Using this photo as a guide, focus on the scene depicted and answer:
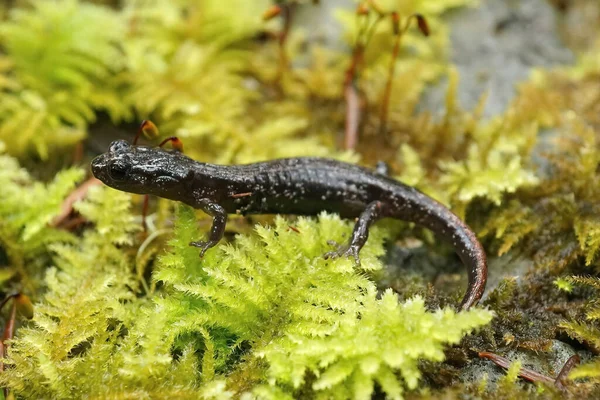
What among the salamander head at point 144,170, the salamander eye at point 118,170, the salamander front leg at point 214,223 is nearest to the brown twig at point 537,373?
the salamander front leg at point 214,223

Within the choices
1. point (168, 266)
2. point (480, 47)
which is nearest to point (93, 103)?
point (168, 266)

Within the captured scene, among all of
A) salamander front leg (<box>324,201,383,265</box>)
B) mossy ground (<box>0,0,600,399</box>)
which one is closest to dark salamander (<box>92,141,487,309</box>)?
salamander front leg (<box>324,201,383,265</box>)

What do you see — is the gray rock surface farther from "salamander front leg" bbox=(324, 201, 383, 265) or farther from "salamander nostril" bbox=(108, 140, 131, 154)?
"salamander nostril" bbox=(108, 140, 131, 154)

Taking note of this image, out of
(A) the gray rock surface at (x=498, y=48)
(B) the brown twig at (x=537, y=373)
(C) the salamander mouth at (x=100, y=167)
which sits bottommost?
(B) the brown twig at (x=537, y=373)

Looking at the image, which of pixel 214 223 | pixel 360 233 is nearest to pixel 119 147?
pixel 214 223

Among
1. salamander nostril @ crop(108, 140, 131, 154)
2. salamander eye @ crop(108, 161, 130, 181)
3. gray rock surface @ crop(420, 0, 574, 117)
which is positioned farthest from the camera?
gray rock surface @ crop(420, 0, 574, 117)

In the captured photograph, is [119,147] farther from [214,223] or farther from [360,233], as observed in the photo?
[360,233]

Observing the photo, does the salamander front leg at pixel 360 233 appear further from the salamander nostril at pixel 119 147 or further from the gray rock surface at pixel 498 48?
the gray rock surface at pixel 498 48
